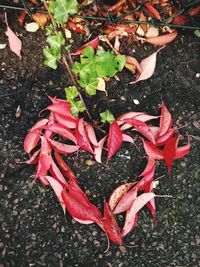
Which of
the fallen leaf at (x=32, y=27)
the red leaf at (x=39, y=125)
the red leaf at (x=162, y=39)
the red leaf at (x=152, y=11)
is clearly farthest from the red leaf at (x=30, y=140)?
the red leaf at (x=152, y=11)

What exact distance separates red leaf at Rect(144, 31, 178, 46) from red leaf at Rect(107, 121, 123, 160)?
49 cm

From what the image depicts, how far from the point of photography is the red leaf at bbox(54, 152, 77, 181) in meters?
2.20

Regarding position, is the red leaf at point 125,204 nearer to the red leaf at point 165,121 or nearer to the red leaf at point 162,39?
the red leaf at point 165,121

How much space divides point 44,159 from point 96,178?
24 cm

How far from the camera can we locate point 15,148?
2.24m

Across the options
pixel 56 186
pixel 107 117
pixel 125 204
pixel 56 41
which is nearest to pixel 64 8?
pixel 56 41

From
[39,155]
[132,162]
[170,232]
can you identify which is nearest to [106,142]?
[132,162]

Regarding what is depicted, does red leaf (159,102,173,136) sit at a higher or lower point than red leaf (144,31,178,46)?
lower

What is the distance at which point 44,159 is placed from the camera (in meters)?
2.16

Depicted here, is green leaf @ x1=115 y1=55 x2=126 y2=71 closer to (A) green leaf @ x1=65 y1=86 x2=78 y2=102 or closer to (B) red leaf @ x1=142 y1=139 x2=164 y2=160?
(A) green leaf @ x1=65 y1=86 x2=78 y2=102

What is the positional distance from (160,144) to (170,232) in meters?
0.36

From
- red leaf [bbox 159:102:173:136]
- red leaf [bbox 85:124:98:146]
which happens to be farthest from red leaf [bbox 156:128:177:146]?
red leaf [bbox 85:124:98:146]

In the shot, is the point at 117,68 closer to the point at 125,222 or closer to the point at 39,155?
the point at 39,155

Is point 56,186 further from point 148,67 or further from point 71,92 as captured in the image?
point 148,67
